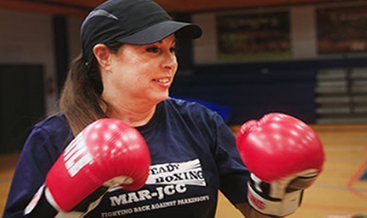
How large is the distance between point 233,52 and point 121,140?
831cm

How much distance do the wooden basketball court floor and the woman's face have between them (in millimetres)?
2103

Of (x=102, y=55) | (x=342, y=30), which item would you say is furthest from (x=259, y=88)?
(x=102, y=55)

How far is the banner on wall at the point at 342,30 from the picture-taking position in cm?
847

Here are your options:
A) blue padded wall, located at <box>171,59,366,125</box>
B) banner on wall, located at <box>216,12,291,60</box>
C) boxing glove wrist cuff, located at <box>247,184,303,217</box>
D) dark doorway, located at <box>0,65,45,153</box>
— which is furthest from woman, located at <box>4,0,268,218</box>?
banner on wall, located at <box>216,12,291,60</box>

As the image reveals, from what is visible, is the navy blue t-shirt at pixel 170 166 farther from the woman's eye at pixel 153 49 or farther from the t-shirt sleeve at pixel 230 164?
the woman's eye at pixel 153 49

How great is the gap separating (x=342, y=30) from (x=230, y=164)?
8.09m

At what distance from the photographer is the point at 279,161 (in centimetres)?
114

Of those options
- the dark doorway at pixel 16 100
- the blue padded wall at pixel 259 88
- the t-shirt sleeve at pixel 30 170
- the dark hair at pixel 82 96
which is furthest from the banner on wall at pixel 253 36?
the t-shirt sleeve at pixel 30 170

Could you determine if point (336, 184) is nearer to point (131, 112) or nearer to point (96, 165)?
point (131, 112)

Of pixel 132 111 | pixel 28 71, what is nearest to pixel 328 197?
pixel 132 111

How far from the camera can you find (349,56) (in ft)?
28.2

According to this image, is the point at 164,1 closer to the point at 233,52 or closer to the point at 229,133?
the point at 233,52

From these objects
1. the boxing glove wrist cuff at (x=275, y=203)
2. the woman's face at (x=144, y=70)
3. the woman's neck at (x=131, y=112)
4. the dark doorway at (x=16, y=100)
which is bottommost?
the dark doorway at (x=16, y=100)

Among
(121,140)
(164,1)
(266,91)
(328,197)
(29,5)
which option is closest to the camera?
(121,140)
